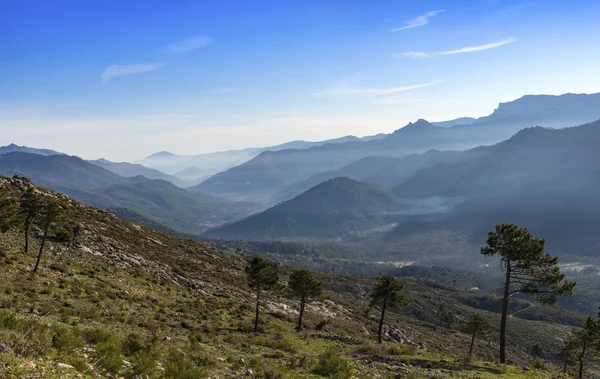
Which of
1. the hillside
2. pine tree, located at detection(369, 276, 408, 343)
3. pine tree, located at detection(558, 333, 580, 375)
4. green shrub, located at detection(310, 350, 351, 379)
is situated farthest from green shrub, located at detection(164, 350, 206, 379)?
pine tree, located at detection(558, 333, 580, 375)

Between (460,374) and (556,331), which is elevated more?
(460,374)

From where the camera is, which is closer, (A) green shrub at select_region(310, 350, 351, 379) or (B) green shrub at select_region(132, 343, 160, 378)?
(B) green shrub at select_region(132, 343, 160, 378)

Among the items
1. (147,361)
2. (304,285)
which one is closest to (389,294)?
(304,285)

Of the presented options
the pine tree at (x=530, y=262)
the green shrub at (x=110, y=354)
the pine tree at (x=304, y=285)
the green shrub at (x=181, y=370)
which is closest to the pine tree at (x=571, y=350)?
the pine tree at (x=530, y=262)

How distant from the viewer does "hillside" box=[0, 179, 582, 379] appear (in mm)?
18109

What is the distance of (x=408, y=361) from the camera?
32531 millimetres

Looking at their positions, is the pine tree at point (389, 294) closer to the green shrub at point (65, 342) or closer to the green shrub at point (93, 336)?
the green shrub at point (93, 336)

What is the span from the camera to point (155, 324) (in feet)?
108

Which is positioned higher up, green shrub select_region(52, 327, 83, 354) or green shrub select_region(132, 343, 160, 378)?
green shrub select_region(52, 327, 83, 354)

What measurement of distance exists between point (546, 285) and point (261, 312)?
3851 centimetres

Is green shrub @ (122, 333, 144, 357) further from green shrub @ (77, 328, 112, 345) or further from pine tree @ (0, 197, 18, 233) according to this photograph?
pine tree @ (0, 197, 18, 233)

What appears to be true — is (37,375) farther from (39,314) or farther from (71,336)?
(39,314)

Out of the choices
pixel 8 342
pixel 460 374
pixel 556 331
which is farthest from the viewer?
pixel 556 331

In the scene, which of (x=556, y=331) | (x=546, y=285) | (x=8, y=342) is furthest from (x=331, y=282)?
(x=8, y=342)
